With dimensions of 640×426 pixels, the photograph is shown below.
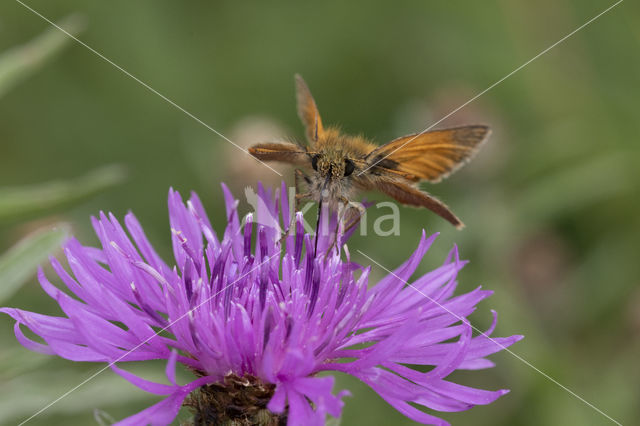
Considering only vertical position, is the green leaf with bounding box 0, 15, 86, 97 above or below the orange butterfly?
above

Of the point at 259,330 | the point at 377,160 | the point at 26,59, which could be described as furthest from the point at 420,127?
the point at 259,330

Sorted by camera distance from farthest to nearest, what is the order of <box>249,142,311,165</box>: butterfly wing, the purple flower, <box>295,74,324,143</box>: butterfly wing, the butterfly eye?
<box>295,74,324,143</box>: butterfly wing, the butterfly eye, <box>249,142,311,165</box>: butterfly wing, the purple flower

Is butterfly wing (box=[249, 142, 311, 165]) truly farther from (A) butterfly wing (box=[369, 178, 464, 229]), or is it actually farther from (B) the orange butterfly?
(A) butterfly wing (box=[369, 178, 464, 229])

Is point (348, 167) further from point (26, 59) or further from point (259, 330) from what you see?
point (26, 59)

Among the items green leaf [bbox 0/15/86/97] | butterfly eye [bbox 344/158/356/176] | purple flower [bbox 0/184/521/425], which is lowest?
purple flower [bbox 0/184/521/425]

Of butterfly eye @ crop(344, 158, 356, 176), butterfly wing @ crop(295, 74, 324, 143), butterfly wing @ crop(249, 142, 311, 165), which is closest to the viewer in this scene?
butterfly wing @ crop(249, 142, 311, 165)

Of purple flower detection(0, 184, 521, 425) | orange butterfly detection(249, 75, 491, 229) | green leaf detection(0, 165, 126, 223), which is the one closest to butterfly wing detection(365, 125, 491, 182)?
orange butterfly detection(249, 75, 491, 229)
